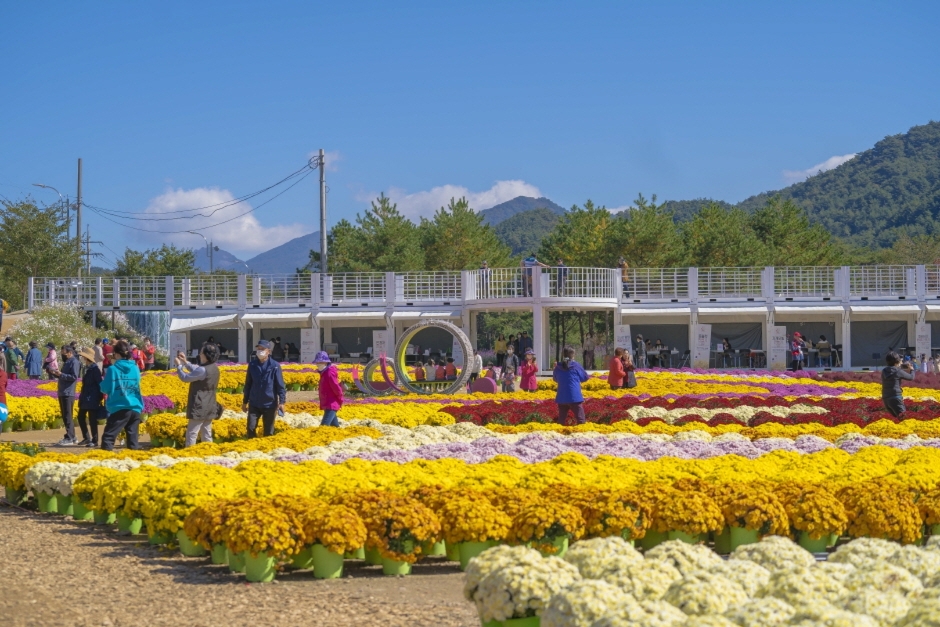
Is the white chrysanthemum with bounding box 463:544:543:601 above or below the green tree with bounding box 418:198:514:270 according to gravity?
below

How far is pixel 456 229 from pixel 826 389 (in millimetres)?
37462

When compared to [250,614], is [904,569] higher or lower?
higher

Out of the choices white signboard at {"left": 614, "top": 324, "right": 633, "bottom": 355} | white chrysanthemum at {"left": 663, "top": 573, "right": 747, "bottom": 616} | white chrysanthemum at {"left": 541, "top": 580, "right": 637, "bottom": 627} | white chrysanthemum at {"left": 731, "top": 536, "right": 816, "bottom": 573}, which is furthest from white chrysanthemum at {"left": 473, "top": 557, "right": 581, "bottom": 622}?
white signboard at {"left": 614, "top": 324, "right": 633, "bottom": 355}

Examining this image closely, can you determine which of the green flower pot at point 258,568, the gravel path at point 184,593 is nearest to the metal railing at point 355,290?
the gravel path at point 184,593

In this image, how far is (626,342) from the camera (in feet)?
127

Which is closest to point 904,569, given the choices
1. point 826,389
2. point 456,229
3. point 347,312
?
point 826,389

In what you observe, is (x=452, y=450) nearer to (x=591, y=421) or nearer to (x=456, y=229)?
(x=591, y=421)

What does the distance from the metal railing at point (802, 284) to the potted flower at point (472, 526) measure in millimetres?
33948

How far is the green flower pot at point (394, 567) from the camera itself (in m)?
8.61

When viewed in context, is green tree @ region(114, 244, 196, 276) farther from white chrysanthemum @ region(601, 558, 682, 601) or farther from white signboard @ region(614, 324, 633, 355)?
white chrysanthemum @ region(601, 558, 682, 601)

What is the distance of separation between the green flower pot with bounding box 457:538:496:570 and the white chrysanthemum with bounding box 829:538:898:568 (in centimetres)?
277

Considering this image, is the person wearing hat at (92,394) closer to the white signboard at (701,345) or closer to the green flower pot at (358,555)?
the green flower pot at (358,555)

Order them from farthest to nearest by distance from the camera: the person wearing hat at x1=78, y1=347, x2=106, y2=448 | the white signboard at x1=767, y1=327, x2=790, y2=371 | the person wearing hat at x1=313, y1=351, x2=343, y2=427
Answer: the white signboard at x1=767, y1=327, x2=790, y2=371
the person wearing hat at x1=78, y1=347, x2=106, y2=448
the person wearing hat at x1=313, y1=351, x2=343, y2=427

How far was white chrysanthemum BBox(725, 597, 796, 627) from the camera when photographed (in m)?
5.06
